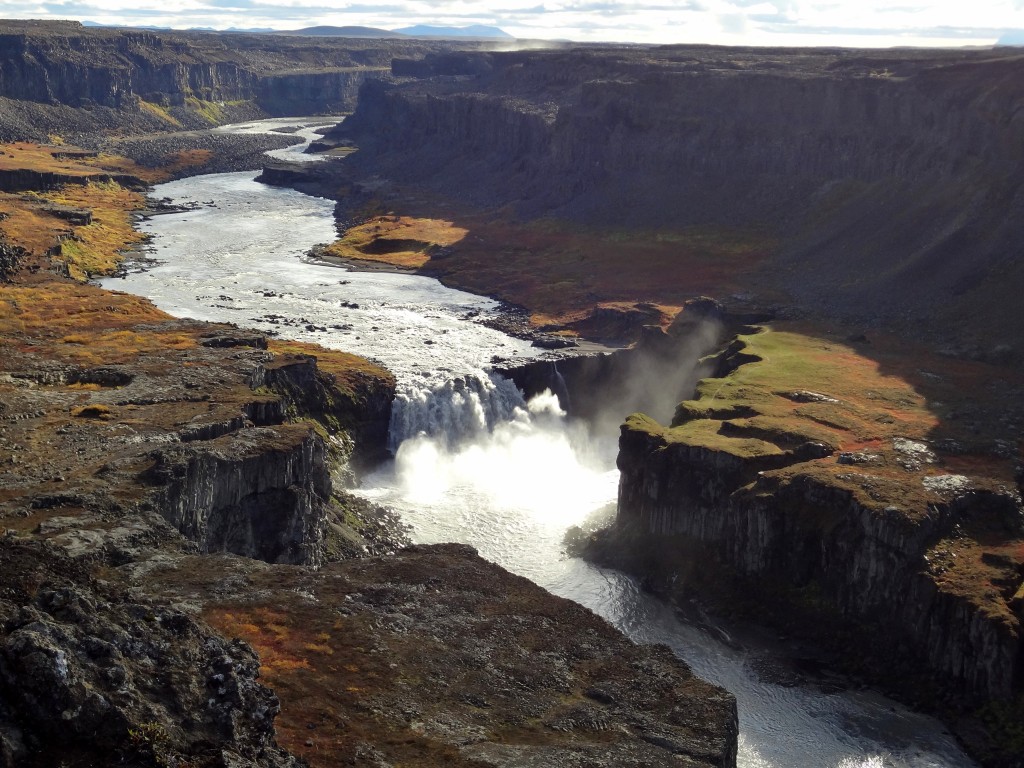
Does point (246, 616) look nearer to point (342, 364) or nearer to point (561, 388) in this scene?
point (342, 364)

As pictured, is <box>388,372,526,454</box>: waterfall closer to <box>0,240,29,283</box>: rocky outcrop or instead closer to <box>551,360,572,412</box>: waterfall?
<box>551,360,572,412</box>: waterfall

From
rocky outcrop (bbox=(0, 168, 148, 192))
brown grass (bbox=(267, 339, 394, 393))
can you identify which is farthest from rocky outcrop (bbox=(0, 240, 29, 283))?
rocky outcrop (bbox=(0, 168, 148, 192))

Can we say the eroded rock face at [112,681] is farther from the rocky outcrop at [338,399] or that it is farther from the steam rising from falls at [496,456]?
the rocky outcrop at [338,399]

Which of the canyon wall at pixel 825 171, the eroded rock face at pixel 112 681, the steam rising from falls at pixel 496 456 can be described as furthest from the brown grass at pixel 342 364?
the eroded rock face at pixel 112 681

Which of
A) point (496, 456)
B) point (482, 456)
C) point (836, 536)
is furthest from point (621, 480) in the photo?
point (482, 456)

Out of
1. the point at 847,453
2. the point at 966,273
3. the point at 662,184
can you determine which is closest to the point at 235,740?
the point at 847,453

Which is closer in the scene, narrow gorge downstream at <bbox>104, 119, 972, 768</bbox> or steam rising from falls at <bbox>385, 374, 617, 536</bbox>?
narrow gorge downstream at <bbox>104, 119, 972, 768</bbox>

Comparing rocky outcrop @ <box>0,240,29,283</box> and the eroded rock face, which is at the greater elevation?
the eroded rock face
